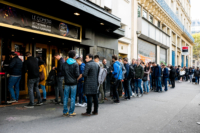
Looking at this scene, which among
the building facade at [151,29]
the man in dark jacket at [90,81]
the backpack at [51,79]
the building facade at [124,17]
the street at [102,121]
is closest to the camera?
the street at [102,121]

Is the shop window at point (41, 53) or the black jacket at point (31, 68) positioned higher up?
the shop window at point (41, 53)

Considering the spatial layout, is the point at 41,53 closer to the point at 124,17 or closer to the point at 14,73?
the point at 14,73

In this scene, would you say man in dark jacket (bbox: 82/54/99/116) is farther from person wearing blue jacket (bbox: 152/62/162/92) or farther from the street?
person wearing blue jacket (bbox: 152/62/162/92)

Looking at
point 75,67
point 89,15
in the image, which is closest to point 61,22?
point 89,15

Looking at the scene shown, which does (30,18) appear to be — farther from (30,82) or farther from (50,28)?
(30,82)

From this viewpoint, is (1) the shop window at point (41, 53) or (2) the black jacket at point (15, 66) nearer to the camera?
(2) the black jacket at point (15, 66)

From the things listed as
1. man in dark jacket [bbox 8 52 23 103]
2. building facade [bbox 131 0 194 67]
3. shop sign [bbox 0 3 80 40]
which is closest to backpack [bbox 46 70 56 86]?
man in dark jacket [bbox 8 52 23 103]

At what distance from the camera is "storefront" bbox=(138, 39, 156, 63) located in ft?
55.9

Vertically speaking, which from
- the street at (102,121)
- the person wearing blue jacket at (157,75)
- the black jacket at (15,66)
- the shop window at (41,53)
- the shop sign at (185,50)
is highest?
the shop sign at (185,50)

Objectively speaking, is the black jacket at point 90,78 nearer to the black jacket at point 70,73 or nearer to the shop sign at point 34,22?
the black jacket at point 70,73

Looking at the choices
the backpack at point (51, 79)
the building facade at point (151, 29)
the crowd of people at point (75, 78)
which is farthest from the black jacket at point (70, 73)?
the building facade at point (151, 29)

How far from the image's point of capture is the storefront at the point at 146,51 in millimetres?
17031

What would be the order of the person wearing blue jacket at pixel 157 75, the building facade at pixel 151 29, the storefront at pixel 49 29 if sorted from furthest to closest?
1. the building facade at pixel 151 29
2. the person wearing blue jacket at pixel 157 75
3. the storefront at pixel 49 29

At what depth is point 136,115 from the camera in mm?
5379
